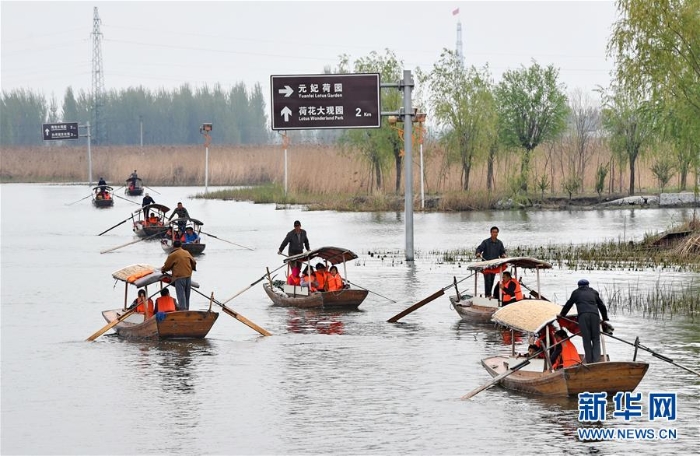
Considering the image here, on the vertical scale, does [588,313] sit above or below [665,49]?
below

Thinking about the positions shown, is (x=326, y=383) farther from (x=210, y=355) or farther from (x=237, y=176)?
(x=237, y=176)

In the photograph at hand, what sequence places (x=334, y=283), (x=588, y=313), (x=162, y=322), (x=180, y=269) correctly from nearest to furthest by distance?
1. (x=588, y=313)
2. (x=162, y=322)
3. (x=180, y=269)
4. (x=334, y=283)

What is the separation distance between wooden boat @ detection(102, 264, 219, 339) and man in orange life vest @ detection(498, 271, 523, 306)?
585 centimetres

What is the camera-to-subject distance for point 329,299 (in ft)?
94.9

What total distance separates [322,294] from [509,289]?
5298 millimetres

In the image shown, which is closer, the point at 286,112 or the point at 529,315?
the point at 529,315

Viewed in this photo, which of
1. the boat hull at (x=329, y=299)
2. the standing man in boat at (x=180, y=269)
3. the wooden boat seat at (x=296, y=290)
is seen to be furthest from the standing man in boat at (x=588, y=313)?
the wooden boat seat at (x=296, y=290)

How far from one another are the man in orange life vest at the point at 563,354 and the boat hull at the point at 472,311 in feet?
24.6

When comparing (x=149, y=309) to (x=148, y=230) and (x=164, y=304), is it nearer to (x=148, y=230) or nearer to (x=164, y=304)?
(x=164, y=304)

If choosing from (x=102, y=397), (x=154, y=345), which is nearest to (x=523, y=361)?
(x=102, y=397)

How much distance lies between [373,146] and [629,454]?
61.7m

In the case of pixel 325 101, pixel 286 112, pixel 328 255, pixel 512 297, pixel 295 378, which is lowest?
pixel 295 378

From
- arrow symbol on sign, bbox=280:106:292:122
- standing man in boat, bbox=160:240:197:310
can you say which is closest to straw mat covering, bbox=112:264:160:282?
standing man in boat, bbox=160:240:197:310

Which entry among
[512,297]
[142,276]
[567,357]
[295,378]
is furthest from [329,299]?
[567,357]
